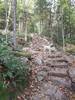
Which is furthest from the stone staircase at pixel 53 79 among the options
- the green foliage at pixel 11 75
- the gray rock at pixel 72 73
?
the green foliage at pixel 11 75

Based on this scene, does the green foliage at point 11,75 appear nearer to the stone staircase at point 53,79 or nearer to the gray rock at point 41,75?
the stone staircase at point 53,79

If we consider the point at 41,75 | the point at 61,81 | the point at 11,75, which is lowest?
the point at 61,81

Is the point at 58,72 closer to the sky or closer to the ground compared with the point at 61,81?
closer to the sky

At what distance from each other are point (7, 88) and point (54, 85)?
356 cm

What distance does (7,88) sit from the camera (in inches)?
370

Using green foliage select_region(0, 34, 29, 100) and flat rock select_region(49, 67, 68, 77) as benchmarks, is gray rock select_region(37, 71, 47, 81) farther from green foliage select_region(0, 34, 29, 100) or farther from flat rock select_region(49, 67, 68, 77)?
green foliage select_region(0, 34, 29, 100)

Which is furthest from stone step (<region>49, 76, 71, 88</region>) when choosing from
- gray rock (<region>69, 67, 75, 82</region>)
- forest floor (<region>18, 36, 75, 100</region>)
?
gray rock (<region>69, 67, 75, 82</region>)

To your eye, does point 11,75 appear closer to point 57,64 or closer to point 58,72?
point 58,72

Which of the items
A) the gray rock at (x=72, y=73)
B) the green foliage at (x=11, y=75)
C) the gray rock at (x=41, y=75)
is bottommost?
the gray rock at (x=72, y=73)

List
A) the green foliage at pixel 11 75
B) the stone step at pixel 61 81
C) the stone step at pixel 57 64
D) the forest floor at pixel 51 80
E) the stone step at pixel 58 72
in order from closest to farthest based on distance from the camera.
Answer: the green foliage at pixel 11 75 < the forest floor at pixel 51 80 < the stone step at pixel 61 81 < the stone step at pixel 58 72 < the stone step at pixel 57 64

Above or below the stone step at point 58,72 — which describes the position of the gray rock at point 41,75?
above

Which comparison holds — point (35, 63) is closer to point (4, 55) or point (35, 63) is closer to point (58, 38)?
point (4, 55)

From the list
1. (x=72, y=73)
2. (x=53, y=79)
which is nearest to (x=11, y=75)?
(x=53, y=79)

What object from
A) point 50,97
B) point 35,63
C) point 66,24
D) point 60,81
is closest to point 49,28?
point 66,24
